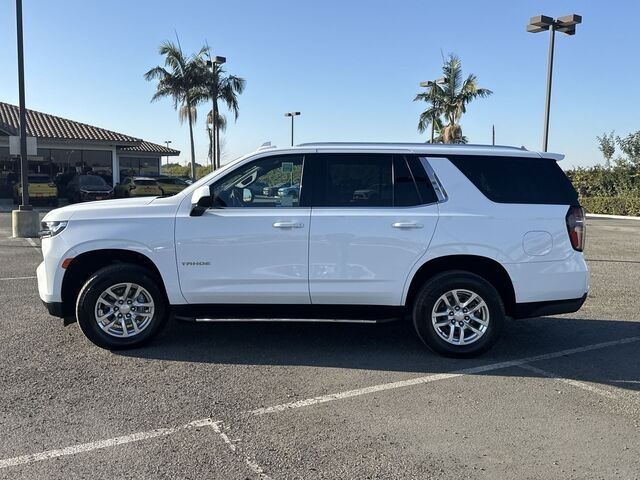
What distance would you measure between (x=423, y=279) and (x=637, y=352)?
7.26ft

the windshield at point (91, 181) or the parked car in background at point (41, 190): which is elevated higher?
the windshield at point (91, 181)

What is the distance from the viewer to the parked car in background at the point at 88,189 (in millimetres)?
26047

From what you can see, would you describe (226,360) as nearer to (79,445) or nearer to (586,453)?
(79,445)

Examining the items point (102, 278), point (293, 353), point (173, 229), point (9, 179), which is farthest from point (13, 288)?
point (9, 179)

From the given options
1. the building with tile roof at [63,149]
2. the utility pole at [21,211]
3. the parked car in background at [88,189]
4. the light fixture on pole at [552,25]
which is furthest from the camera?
the building with tile roof at [63,149]

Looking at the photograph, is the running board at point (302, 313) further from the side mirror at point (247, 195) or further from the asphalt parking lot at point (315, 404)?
the side mirror at point (247, 195)

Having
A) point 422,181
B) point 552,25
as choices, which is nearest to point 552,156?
point 422,181

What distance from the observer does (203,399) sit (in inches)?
167

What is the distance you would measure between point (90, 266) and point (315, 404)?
259cm

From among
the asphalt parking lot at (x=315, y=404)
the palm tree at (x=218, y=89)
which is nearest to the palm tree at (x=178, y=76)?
the palm tree at (x=218, y=89)

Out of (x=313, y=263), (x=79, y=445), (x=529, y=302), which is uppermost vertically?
(x=313, y=263)

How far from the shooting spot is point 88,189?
26.1 metres

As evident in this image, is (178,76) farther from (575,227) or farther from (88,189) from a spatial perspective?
(575,227)

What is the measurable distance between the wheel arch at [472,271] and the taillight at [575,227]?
26.1 inches
